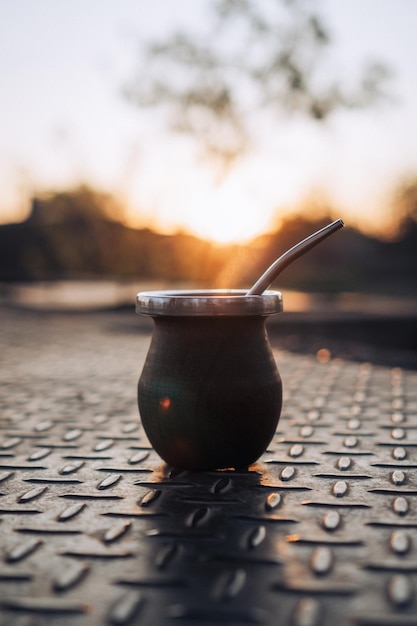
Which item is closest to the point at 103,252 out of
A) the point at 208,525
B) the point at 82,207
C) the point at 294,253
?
the point at 82,207

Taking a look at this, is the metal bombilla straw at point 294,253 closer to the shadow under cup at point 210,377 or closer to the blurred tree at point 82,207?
the shadow under cup at point 210,377

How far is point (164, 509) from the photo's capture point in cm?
266

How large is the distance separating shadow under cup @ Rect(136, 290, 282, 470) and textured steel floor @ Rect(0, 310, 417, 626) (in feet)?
0.73

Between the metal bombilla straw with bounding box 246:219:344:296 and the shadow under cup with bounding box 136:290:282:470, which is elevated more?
the metal bombilla straw with bounding box 246:219:344:296

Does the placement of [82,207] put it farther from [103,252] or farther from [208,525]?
[208,525]

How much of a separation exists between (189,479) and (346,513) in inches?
30.6

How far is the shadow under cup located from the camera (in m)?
2.86

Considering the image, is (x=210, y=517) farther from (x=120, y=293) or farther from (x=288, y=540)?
(x=120, y=293)

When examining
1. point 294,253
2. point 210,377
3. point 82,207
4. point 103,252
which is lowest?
point 210,377

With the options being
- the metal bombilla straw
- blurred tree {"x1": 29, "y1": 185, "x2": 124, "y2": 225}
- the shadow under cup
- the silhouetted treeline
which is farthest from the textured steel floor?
blurred tree {"x1": 29, "y1": 185, "x2": 124, "y2": 225}

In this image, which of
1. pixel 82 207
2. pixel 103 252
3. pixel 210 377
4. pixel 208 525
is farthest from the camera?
pixel 82 207

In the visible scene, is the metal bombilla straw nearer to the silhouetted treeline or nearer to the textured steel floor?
the textured steel floor

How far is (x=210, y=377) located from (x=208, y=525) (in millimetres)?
676

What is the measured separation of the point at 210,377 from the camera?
2891 mm
